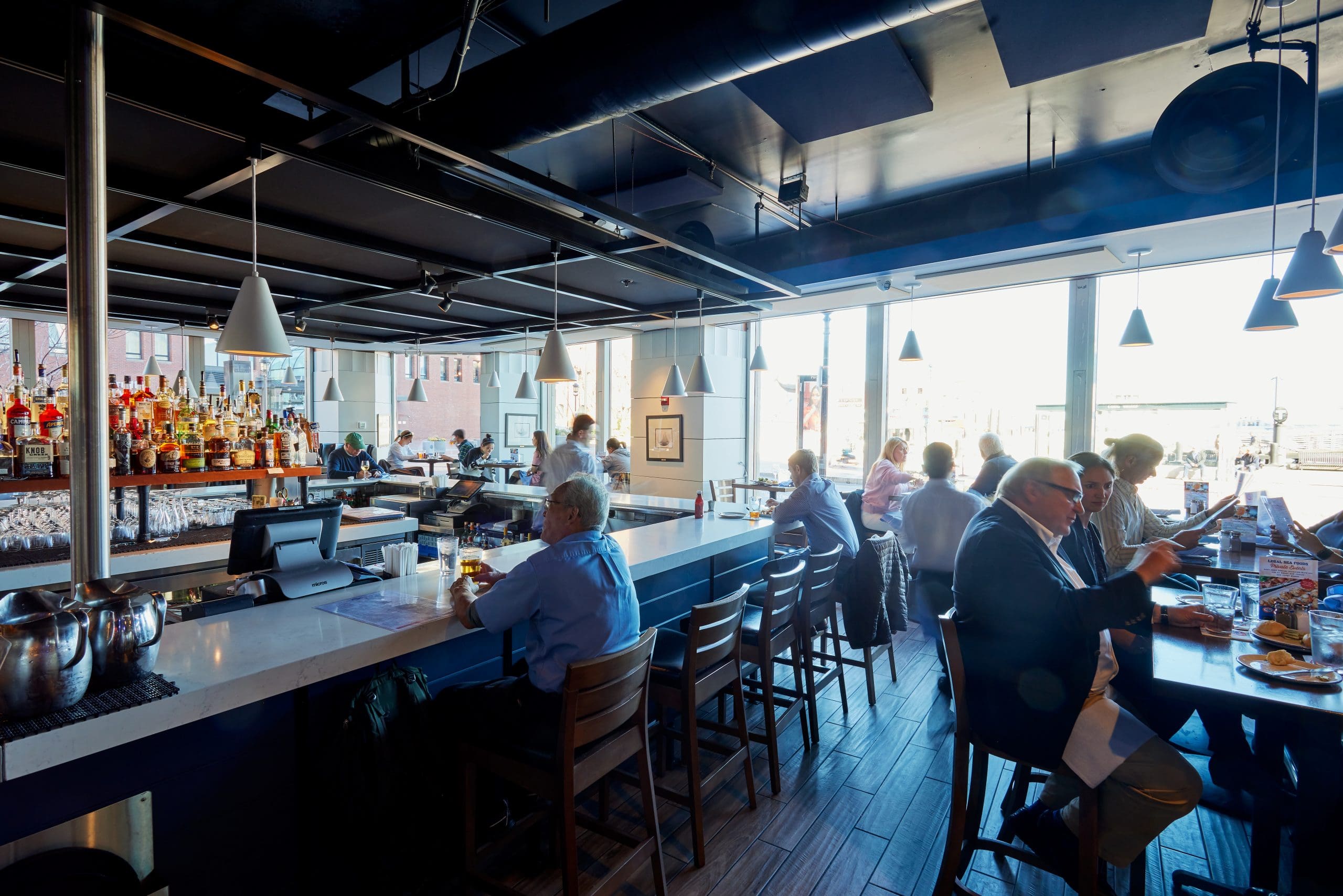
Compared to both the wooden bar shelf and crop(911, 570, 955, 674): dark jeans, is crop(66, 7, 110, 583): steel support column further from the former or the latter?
crop(911, 570, 955, 674): dark jeans

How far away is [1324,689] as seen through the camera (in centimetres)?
180

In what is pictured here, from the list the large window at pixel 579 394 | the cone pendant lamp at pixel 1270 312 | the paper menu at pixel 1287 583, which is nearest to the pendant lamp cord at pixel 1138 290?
the cone pendant lamp at pixel 1270 312

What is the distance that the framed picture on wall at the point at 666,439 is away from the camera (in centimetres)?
897

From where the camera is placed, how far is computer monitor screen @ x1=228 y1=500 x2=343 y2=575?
2.38m

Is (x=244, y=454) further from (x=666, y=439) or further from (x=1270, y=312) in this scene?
(x=666, y=439)

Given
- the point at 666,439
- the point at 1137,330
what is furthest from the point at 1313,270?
the point at 666,439

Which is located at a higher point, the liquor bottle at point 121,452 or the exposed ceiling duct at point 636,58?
the exposed ceiling duct at point 636,58

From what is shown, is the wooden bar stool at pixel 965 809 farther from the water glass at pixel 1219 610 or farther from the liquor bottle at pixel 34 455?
the liquor bottle at pixel 34 455

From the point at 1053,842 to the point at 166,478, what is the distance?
12.8 feet

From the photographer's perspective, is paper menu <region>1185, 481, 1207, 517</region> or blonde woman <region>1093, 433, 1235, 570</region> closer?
blonde woman <region>1093, 433, 1235, 570</region>

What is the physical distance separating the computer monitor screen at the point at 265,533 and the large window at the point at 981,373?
5.65 m

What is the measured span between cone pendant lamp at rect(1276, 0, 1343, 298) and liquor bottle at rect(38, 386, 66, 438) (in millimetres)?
5636

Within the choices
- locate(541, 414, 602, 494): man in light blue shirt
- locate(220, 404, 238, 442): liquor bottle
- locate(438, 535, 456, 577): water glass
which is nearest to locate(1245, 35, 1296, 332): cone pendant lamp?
locate(438, 535, 456, 577): water glass

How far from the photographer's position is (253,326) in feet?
8.28
